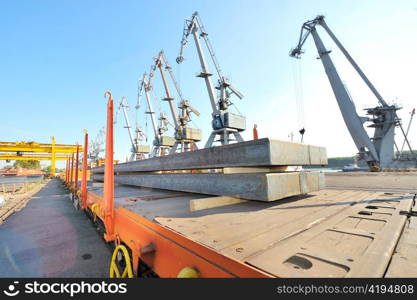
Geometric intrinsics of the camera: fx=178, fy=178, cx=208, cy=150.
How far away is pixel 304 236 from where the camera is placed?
1.06m

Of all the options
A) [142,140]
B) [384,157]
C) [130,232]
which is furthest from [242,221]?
[142,140]

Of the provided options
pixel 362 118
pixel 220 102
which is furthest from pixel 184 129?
pixel 362 118

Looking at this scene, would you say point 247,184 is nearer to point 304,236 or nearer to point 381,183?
point 304,236

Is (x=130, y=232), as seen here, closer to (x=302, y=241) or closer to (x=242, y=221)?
(x=242, y=221)

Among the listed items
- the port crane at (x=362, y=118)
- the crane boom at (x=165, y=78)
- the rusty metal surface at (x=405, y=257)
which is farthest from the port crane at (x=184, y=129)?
the rusty metal surface at (x=405, y=257)

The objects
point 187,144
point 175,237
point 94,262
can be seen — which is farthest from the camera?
point 187,144

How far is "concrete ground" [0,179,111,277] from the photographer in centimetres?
279

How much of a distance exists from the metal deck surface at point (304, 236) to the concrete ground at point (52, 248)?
242 cm

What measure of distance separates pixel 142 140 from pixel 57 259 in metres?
34.8

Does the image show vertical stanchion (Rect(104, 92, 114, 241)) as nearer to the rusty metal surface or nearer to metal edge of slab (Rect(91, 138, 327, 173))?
metal edge of slab (Rect(91, 138, 327, 173))

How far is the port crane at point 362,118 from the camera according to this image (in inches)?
653

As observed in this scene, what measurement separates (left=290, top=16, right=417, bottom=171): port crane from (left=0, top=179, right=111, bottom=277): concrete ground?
65.0 feet

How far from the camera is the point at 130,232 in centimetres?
159

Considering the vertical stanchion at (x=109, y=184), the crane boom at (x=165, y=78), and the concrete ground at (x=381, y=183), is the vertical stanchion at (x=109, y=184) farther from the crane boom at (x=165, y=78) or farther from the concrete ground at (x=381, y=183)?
the crane boom at (x=165, y=78)
